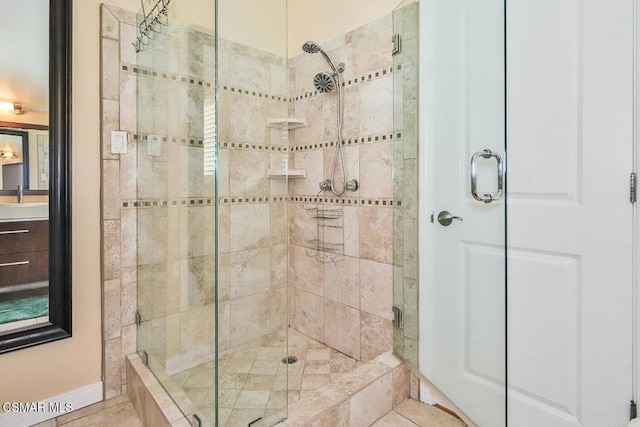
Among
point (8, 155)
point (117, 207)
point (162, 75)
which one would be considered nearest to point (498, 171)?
point (162, 75)

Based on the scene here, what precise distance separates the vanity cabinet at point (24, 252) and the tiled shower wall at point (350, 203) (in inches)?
56.6

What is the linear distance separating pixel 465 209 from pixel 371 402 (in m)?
0.97

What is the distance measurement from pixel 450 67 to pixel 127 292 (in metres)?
2.00

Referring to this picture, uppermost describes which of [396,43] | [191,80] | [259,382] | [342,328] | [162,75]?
[396,43]

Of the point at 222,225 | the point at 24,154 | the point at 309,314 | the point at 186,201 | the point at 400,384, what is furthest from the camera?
the point at 309,314

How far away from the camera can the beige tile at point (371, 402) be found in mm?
1421

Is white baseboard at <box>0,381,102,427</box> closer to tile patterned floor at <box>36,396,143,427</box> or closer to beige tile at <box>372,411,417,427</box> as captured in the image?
tile patterned floor at <box>36,396,143,427</box>

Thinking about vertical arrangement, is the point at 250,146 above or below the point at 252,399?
above

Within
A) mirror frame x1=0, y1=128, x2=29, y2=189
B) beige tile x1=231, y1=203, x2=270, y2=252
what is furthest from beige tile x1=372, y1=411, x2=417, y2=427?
mirror frame x1=0, y1=128, x2=29, y2=189

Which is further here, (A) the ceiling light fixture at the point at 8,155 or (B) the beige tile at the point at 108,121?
(B) the beige tile at the point at 108,121

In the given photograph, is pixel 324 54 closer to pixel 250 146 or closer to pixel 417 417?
pixel 250 146

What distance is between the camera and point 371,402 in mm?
1510

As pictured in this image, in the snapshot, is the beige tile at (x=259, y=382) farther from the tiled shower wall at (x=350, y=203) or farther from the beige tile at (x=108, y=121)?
the beige tile at (x=108, y=121)

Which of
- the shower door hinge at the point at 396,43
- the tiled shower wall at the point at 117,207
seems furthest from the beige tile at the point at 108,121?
the shower door hinge at the point at 396,43
